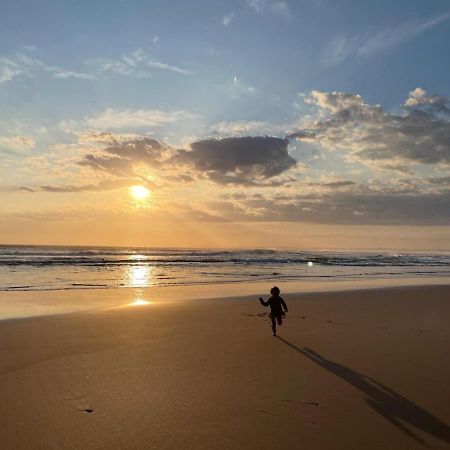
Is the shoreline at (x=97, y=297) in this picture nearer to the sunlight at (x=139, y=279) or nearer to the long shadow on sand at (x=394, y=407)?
the sunlight at (x=139, y=279)

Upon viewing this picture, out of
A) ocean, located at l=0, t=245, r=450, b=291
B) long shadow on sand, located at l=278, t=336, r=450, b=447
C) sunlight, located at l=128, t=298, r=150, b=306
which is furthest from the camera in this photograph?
ocean, located at l=0, t=245, r=450, b=291

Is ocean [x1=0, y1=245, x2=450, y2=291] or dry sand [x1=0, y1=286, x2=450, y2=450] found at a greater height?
ocean [x1=0, y1=245, x2=450, y2=291]

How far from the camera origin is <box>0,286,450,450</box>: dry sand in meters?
5.46

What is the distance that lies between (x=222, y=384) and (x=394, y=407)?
8.80 feet

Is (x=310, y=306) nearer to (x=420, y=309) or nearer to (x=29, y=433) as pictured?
(x=420, y=309)

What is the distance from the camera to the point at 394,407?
6.45 m

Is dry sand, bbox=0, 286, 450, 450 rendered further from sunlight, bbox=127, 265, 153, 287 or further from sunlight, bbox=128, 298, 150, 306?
sunlight, bbox=127, 265, 153, 287

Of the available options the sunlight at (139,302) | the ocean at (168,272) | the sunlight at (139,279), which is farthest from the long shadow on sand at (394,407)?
the sunlight at (139,279)

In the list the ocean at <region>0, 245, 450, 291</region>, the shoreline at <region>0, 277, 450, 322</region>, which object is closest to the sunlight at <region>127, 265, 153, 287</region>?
the ocean at <region>0, 245, 450, 291</region>

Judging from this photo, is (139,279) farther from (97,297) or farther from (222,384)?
(222,384)

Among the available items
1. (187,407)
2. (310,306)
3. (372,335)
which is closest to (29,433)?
(187,407)

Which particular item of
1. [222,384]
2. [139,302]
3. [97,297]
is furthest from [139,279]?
[222,384]

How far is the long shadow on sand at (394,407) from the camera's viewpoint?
568cm

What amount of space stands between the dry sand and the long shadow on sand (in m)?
0.02
